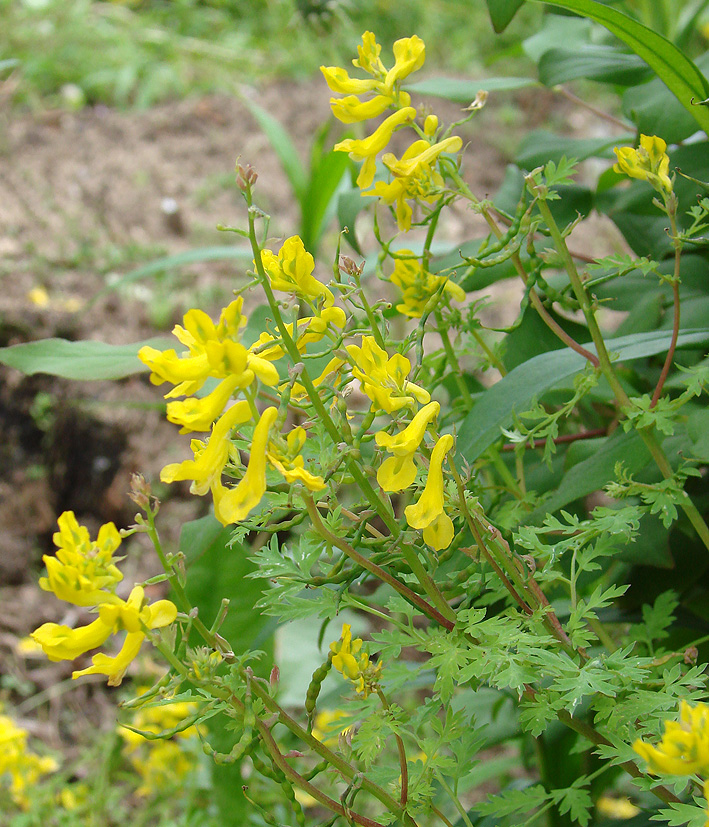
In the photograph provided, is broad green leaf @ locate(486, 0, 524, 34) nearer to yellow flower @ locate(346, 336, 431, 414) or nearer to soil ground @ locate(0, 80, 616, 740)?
yellow flower @ locate(346, 336, 431, 414)

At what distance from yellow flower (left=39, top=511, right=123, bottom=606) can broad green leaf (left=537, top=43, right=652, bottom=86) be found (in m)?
0.59

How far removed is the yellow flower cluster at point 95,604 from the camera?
34 centimetres

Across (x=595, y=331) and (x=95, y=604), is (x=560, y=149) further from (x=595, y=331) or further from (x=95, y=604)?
(x=95, y=604)

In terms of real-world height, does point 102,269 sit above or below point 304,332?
below

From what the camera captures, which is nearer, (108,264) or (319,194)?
(319,194)

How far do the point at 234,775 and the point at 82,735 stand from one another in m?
0.57

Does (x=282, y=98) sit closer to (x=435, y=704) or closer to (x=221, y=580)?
(x=221, y=580)

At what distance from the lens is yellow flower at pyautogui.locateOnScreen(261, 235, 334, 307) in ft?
1.30

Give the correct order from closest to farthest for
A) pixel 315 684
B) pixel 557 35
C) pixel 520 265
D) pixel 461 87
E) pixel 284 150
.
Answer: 1. pixel 315 684
2. pixel 520 265
3. pixel 461 87
4. pixel 557 35
5. pixel 284 150

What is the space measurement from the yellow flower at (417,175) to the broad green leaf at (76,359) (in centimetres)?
28

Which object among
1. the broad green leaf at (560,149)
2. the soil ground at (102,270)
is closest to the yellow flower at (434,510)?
the broad green leaf at (560,149)

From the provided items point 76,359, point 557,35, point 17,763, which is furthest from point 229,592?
point 557,35

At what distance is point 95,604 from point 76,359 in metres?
0.39

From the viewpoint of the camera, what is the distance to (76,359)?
27.5 inches
